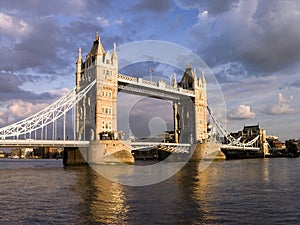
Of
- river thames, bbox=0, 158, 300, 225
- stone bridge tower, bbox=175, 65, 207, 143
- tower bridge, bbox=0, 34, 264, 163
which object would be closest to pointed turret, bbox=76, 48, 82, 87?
tower bridge, bbox=0, 34, 264, 163

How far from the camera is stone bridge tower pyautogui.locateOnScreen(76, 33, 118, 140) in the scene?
64125 mm

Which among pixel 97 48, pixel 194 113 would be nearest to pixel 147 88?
pixel 97 48

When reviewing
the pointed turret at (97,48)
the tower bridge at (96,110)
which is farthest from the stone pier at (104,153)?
the pointed turret at (97,48)

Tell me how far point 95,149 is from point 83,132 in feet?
Answer: 35.2

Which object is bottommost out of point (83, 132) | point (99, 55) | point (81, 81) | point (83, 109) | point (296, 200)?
point (296, 200)

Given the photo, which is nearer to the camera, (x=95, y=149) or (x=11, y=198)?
(x=11, y=198)

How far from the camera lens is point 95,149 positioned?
58.2 metres

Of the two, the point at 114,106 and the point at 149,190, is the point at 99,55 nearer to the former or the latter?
the point at 114,106

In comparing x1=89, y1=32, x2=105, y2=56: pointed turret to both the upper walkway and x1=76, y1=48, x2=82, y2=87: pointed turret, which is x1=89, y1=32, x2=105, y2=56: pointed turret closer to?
x1=76, y1=48, x2=82, y2=87: pointed turret

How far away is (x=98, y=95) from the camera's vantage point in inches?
2512

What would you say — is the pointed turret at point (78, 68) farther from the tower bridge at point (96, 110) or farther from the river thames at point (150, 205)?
the river thames at point (150, 205)

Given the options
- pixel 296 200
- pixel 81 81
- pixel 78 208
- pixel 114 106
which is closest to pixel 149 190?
pixel 78 208

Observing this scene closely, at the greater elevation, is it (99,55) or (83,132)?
(99,55)

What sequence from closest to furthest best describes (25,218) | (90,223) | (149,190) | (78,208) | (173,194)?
1. (90,223)
2. (25,218)
3. (78,208)
4. (173,194)
5. (149,190)
